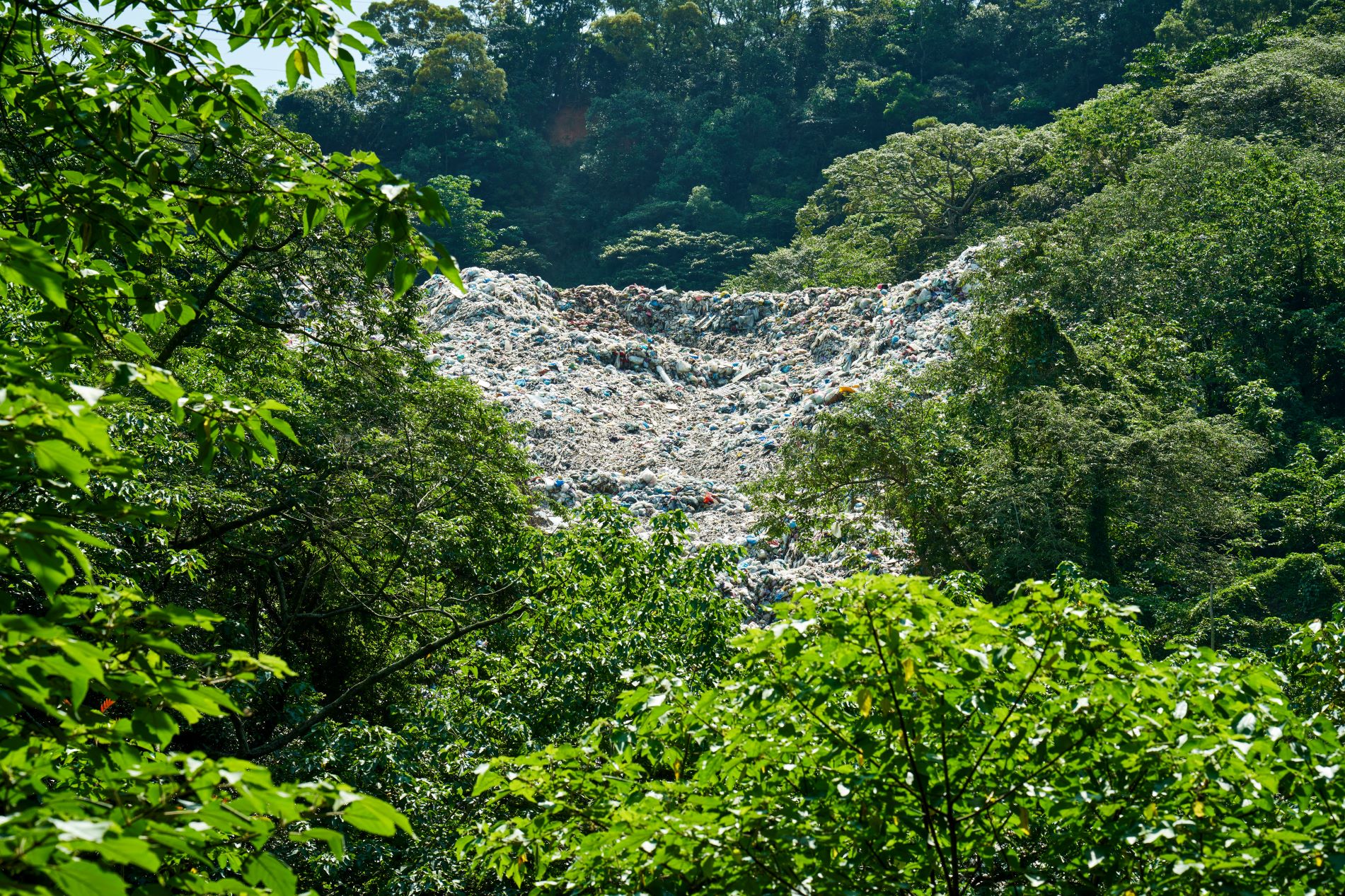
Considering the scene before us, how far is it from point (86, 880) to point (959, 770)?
6.51ft

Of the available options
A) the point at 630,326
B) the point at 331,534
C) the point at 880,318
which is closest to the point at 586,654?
the point at 331,534

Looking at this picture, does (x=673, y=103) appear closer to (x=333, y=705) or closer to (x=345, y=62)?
(x=333, y=705)

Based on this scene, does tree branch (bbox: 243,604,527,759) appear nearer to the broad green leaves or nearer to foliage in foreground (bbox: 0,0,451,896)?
foliage in foreground (bbox: 0,0,451,896)

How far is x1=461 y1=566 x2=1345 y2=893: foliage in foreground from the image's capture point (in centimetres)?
230

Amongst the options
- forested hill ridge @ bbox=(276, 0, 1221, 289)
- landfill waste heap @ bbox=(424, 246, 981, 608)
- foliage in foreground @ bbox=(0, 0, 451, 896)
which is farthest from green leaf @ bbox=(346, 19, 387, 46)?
forested hill ridge @ bbox=(276, 0, 1221, 289)

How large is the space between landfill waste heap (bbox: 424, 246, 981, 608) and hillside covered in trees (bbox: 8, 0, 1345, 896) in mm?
309

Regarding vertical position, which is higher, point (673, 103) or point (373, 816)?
point (673, 103)

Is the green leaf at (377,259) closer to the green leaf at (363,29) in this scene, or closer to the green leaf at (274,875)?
the green leaf at (363,29)

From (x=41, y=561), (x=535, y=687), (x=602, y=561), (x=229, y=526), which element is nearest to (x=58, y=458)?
(x=41, y=561)

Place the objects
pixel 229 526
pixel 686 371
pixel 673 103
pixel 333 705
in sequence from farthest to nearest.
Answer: pixel 673 103, pixel 686 371, pixel 333 705, pixel 229 526

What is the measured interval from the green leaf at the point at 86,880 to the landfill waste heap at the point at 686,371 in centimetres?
981

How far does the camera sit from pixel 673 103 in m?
37.5

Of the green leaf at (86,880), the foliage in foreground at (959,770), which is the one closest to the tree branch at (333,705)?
the foliage in foreground at (959,770)

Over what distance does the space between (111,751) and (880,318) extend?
15527 millimetres
